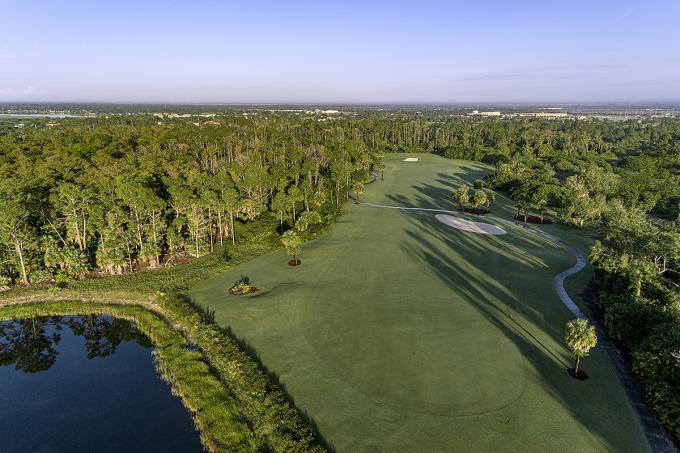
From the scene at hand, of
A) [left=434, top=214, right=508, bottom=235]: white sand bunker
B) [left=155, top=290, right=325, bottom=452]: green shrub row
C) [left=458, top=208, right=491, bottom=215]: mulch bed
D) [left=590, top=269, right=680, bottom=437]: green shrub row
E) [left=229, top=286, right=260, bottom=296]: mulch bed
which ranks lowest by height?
[left=155, top=290, right=325, bottom=452]: green shrub row

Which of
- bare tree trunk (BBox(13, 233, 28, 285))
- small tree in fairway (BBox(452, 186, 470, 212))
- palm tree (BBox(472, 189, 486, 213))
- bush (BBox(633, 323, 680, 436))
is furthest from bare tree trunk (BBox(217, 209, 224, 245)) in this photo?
bush (BBox(633, 323, 680, 436))

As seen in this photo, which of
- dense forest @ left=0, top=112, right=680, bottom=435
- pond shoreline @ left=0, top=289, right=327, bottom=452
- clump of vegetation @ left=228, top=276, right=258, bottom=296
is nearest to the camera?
pond shoreline @ left=0, top=289, right=327, bottom=452

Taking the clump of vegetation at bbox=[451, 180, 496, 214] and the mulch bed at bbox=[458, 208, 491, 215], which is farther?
the mulch bed at bbox=[458, 208, 491, 215]

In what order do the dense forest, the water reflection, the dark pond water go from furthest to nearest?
the water reflection, the dense forest, the dark pond water

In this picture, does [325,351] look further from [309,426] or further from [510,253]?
[510,253]

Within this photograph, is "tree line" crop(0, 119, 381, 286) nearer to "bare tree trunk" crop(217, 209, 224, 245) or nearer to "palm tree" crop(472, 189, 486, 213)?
"bare tree trunk" crop(217, 209, 224, 245)

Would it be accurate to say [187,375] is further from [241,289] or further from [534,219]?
[534,219]

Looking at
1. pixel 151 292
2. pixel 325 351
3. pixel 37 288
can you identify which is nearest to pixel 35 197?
pixel 37 288
